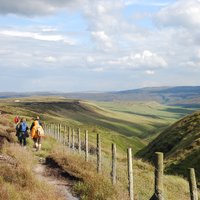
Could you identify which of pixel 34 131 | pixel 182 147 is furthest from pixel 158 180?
pixel 182 147

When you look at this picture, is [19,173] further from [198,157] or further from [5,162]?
[198,157]

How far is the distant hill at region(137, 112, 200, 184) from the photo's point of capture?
96.9 feet

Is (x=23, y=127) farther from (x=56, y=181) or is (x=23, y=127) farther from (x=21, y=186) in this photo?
(x=21, y=186)

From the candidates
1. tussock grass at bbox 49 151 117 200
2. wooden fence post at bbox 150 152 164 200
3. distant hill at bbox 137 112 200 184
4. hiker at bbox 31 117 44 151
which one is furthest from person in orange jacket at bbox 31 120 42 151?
wooden fence post at bbox 150 152 164 200

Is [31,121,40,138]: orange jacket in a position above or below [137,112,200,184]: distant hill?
above

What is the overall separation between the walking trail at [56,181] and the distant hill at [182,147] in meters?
12.7

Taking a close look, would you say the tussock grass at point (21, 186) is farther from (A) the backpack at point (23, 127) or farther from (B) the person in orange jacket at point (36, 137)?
(A) the backpack at point (23, 127)

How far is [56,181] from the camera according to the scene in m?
16.3

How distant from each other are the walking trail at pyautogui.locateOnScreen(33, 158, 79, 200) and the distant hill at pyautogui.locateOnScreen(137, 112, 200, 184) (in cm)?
1266

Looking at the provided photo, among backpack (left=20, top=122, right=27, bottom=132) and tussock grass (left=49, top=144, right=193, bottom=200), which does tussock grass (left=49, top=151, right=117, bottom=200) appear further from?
backpack (left=20, top=122, right=27, bottom=132)

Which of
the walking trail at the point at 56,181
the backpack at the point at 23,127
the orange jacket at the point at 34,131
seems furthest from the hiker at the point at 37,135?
the walking trail at the point at 56,181

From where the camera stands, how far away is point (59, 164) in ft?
61.8

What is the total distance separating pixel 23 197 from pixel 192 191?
5.10 m

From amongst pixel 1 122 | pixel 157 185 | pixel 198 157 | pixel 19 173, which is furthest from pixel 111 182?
pixel 1 122
